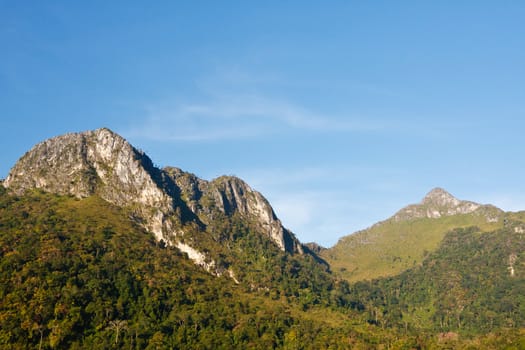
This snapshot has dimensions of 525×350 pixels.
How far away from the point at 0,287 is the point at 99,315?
3682cm

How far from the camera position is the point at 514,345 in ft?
650

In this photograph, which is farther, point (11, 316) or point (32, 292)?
point (32, 292)

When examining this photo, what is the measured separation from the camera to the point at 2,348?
571 feet

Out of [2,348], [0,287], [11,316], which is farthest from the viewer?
[0,287]

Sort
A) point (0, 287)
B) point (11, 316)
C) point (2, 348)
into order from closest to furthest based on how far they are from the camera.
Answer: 1. point (2, 348)
2. point (11, 316)
3. point (0, 287)

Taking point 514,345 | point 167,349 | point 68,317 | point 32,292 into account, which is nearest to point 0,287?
point 32,292

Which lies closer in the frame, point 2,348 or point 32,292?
point 2,348

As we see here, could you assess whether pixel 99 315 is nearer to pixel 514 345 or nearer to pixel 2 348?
pixel 2 348

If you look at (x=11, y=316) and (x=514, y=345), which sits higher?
(x=11, y=316)

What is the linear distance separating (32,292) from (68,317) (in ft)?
60.2

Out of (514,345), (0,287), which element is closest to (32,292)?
(0,287)

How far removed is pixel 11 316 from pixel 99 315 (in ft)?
96.7

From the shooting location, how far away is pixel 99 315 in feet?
655

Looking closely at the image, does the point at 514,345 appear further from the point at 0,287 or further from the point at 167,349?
the point at 0,287
